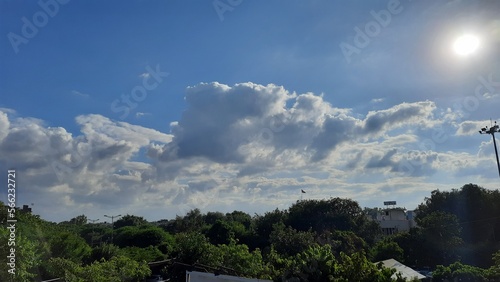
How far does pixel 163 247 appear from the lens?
1768 inches

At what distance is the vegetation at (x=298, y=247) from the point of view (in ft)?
49.0

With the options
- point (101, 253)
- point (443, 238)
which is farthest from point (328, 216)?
point (101, 253)

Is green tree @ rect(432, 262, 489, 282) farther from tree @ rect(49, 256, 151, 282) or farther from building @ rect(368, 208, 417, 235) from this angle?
building @ rect(368, 208, 417, 235)

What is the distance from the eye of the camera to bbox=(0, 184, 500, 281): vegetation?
1492 cm

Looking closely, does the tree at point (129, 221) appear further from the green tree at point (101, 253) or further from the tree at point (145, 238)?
the green tree at point (101, 253)

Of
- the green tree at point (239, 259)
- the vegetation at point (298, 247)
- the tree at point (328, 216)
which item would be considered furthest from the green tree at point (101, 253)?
the tree at point (328, 216)

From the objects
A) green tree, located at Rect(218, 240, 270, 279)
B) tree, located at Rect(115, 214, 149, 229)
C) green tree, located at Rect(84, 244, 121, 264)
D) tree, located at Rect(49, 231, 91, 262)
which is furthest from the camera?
tree, located at Rect(115, 214, 149, 229)

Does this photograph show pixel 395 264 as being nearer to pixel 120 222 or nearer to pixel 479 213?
pixel 479 213

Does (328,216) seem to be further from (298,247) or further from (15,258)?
(15,258)

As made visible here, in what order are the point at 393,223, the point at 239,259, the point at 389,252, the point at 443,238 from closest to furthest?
the point at 239,259 < the point at 389,252 < the point at 443,238 < the point at 393,223

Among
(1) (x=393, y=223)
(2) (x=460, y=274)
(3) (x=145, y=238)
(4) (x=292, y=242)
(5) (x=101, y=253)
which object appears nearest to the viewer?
(2) (x=460, y=274)

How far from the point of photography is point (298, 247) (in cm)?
3253

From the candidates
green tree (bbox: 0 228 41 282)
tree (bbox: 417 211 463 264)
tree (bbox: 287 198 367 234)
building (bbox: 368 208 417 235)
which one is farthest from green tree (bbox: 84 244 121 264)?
building (bbox: 368 208 417 235)

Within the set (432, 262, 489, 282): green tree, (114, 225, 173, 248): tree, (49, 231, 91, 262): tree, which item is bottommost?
(432, 262, 489, 282): green tree
